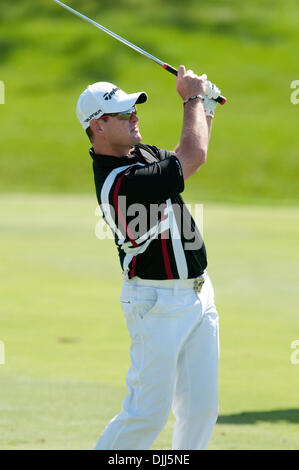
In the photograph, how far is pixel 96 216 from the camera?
2108 centimetres

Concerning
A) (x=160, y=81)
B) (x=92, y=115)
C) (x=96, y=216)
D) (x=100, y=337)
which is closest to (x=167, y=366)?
(x=92, y=115)

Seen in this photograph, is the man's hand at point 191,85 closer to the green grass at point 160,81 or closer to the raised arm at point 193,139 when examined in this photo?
the raised arm at point 193,139

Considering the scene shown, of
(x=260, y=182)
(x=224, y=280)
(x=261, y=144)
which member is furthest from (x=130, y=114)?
(x=261, y=144)

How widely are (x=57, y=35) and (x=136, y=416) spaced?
5308cm

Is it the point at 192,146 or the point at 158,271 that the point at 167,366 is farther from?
the point at 192,146

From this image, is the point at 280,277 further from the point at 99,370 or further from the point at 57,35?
the point at 57,35

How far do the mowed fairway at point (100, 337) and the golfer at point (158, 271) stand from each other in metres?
1.20

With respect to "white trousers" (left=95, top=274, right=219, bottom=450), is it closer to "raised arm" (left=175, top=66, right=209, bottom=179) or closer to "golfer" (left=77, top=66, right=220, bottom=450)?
"golfer" (left=77, top=66, right=220, bottom=450)

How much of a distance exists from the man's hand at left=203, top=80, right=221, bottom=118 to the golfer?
2cm

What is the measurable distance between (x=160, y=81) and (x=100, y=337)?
4038 cm

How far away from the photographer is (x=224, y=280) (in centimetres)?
1271

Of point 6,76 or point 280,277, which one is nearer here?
point 280,277

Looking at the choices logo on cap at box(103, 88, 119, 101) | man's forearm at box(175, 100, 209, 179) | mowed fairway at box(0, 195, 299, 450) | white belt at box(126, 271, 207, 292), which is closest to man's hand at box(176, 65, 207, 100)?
man's forearm at box(175, 100, 209, 179)

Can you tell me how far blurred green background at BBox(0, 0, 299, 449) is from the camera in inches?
269
